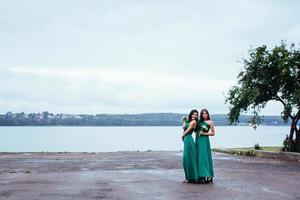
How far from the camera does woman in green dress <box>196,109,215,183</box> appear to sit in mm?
15398

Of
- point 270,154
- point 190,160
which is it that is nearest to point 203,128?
point 190,160

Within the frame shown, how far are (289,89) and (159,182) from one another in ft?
52.9

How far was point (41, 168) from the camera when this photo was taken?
20.4m

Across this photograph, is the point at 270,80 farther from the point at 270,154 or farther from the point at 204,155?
the point at 204,155

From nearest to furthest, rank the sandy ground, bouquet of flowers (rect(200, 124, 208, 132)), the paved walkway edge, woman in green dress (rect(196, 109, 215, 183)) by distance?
the sandy ground < woman in green dress (rect(196, 109, 215, 183)) < bouquet of flowers (rect(200, 124, 208, 132)) < the paved walkway edge

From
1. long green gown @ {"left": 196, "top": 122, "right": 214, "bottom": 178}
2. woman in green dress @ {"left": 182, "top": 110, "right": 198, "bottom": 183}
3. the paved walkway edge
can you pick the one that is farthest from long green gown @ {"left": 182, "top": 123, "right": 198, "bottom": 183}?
the paved walkway edge

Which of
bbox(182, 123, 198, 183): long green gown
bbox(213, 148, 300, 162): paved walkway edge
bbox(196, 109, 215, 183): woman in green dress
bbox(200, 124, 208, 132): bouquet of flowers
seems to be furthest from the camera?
bbox(213, 148, 300, 162): paved walkway edge

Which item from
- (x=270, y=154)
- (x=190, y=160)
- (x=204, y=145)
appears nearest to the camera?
(x=190, y=160)

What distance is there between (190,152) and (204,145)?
0.46 meters

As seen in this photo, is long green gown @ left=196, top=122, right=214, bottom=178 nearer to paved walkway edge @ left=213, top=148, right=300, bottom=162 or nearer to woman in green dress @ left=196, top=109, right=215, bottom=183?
woman in green dress @ left=196, top=109, right=215, bottom=183

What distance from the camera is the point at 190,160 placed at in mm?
15516

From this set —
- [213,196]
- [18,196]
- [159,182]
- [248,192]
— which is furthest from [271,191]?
[18,196]

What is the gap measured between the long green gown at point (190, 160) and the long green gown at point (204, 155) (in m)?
0.12

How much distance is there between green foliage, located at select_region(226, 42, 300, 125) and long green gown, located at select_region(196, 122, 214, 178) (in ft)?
42.7
